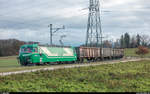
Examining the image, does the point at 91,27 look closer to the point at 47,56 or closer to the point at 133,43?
the point at 47,56

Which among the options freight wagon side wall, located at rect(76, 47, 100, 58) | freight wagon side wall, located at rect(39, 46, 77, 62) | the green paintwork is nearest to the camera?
the green paintwork

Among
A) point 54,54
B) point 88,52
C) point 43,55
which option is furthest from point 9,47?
point 43,55

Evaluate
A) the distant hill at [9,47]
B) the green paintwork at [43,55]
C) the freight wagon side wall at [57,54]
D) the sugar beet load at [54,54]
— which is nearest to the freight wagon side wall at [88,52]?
the sugar beet load at [54,54]

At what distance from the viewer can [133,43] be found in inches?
6152

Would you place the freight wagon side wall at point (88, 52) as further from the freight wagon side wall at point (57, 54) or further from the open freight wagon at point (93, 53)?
the freight wagon side wall at point (57, 54)

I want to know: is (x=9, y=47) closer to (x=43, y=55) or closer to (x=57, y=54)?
(x=57, y=54)

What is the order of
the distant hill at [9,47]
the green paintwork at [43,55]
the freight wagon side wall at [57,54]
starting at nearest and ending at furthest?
1. the green paintwork at [43,55]
2. the freight wagon side wall at [57,54]
3. the distant hill at [9,47]

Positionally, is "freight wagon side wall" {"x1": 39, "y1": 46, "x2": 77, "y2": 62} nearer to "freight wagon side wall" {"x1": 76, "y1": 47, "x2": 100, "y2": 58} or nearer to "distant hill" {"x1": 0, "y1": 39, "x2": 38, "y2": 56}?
"freight wagon side wall" {"x1": 76, "y1": 47, "x2": 100, "y2": 58}

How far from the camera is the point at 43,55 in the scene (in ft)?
107

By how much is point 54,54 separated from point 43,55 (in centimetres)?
353

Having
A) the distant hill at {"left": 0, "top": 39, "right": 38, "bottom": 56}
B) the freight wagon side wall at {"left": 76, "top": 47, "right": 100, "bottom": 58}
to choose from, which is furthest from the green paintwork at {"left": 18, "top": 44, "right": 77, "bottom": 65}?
the distant hill at {"left": 0, "top": 39, "right": 38, "bottom": 56}

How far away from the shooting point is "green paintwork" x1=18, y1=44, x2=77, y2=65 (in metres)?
31.3

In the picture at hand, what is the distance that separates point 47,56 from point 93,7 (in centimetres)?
2304

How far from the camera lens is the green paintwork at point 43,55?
31.3 meters
